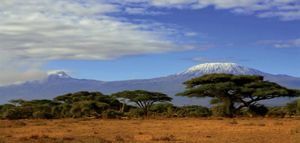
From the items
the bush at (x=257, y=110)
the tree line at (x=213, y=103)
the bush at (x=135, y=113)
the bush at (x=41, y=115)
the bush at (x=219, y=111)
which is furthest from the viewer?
the bush at (x=135, y=113)

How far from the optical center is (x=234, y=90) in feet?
171

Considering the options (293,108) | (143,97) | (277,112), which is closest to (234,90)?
(277,112)

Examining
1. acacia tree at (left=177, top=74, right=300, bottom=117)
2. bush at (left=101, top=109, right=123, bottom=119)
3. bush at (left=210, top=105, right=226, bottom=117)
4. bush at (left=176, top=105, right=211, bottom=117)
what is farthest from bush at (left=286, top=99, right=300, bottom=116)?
bush at (left=101, top=109, right=123, bottom=119)

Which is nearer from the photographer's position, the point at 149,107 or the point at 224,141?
the point at 224,141

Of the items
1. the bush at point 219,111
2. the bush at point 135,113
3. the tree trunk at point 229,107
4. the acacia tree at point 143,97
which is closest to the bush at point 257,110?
the tree trunk at point 229,107

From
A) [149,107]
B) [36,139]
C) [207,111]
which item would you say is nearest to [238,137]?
[36,139]

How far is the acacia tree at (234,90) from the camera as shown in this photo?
169 ft

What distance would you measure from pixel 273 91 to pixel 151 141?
29.8 meters

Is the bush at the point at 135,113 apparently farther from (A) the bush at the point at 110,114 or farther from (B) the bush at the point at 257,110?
(B) the bush at the point at 257,110

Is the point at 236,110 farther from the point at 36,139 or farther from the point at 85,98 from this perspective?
the point at 36,139

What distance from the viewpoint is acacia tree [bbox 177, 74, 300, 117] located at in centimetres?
5156

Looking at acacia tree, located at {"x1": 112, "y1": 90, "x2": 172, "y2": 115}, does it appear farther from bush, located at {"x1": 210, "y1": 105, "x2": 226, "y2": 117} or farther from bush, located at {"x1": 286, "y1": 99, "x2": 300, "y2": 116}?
bush, located at {"x1": 286, "y1": 99, "x2": 300, "y2": 116}

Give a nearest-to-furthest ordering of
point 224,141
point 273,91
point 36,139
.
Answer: point 224,141
point 36,139
point 273,91

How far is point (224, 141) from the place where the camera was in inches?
926
